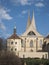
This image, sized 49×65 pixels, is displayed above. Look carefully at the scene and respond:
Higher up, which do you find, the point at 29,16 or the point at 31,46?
the point at 29,16

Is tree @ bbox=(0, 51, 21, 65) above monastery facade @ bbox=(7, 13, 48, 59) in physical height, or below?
below

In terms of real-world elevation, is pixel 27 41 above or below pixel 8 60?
above

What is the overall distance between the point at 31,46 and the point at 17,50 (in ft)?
22.4

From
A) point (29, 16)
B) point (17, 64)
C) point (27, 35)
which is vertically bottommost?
point (17, 64)

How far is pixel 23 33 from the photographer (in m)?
86.8

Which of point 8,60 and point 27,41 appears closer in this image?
point 8,60

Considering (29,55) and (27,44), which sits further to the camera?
(27,44)

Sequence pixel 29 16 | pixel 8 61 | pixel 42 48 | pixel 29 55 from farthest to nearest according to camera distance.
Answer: pixel 29 16, pixel 42 48, pixel 29 55, pixel 8 61

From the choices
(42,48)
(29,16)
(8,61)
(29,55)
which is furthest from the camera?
(29,16)

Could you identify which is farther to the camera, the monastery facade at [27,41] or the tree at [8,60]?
the monastery facade at [27,41]

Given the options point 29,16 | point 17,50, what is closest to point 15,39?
point 17,50

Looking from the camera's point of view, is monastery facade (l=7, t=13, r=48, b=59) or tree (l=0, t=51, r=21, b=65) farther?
monastery facade (l=7, t=13, r=48, b=59)

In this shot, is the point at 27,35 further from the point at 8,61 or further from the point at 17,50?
the point at 8,61

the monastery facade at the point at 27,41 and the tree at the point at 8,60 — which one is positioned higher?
the monastery facade at the point at 27,41
